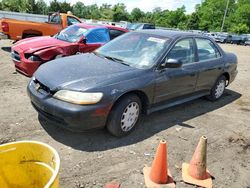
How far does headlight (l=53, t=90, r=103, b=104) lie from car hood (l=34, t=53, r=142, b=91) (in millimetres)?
77

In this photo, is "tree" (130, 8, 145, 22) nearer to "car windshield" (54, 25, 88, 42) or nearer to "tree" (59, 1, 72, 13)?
"tree" (59, 1, 72, 13)

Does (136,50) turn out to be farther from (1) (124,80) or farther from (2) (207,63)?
(2) (207,63)

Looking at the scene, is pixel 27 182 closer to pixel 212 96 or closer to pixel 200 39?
pixel 200 39

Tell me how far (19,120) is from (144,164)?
224cm

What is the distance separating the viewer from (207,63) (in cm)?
581

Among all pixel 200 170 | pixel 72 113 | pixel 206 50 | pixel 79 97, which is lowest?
pixel 200 170

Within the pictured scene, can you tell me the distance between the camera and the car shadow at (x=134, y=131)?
4.10m

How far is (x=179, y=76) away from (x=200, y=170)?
197 centimetres

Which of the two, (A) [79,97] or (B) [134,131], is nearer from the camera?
(A) [79,97]

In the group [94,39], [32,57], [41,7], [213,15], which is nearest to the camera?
[32,57]

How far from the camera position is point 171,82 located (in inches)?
192

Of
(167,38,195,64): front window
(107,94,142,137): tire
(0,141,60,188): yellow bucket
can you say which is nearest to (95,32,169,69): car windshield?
(167,38,195,64): front window

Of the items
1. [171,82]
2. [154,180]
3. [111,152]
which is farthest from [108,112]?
[171,82]

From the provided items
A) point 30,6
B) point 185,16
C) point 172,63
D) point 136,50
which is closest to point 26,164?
point 172,63
